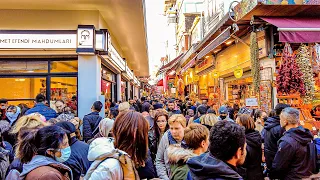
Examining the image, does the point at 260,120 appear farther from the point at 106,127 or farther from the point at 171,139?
the point at 106,127

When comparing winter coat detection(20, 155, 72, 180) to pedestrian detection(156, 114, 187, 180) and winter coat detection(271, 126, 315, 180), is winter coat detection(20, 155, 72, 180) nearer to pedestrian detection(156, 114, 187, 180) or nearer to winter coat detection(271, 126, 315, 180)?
pedestrian detection(156, 114, 187, 180)

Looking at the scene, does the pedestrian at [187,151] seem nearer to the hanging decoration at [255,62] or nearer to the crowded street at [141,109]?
the crowded street at [141,109]

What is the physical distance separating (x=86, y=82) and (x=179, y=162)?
5874 millimetres

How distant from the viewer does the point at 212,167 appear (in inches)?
74.5

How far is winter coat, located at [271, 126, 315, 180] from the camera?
11.9ft

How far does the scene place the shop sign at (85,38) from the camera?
7.38m

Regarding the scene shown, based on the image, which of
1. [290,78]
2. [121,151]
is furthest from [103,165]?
[290,78]

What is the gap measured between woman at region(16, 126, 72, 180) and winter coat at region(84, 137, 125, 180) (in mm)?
288

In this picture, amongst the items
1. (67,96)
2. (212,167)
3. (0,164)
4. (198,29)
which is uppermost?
(198,29)

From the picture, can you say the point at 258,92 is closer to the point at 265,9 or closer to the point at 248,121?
the point at 265,9

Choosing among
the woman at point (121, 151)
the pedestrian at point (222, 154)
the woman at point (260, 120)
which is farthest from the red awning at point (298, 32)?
the woman at point (121, 151)

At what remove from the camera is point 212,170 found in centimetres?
189

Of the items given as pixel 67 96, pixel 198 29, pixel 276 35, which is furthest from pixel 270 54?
pixel 198 29

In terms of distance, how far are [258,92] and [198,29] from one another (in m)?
13.6
